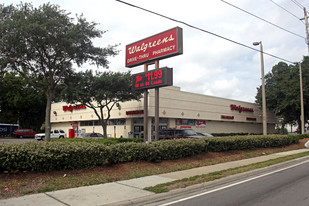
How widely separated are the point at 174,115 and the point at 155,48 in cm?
1948

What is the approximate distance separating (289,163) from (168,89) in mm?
21680

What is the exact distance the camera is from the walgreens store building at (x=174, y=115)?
33812 millimetres

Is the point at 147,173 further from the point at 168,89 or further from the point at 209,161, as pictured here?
the point at 168,89

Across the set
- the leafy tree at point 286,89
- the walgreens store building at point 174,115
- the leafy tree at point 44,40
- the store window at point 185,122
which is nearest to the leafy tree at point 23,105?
the walgreens store building at point 174,115

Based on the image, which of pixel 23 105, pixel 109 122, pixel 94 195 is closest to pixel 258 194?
pixel 94 195

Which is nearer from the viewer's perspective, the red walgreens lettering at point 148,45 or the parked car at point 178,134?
the red walgreens lettering at point 148,45

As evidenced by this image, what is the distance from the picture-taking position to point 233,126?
4531cm

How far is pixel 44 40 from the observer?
631 inches

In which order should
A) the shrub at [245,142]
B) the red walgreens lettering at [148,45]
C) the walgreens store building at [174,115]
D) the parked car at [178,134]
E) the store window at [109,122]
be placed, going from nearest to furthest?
the red walgreens lettering at [148,45] → the shrub at [245,142] → the parked car at [178,134] → the walgreens store building at [174,115] → the store window at [109,122]

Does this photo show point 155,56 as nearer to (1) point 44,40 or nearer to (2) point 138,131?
(1) point 44,40

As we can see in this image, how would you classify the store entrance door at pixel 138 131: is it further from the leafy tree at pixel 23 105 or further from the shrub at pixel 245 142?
the leafy tree at pixel 23 105

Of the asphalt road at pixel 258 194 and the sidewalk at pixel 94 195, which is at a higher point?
the sidewalk at pixel 94 195

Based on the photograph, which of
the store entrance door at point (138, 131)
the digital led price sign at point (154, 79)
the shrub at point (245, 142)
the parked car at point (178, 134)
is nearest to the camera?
the digital led price sign at point (154, 79)

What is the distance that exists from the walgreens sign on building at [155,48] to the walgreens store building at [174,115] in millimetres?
14882
